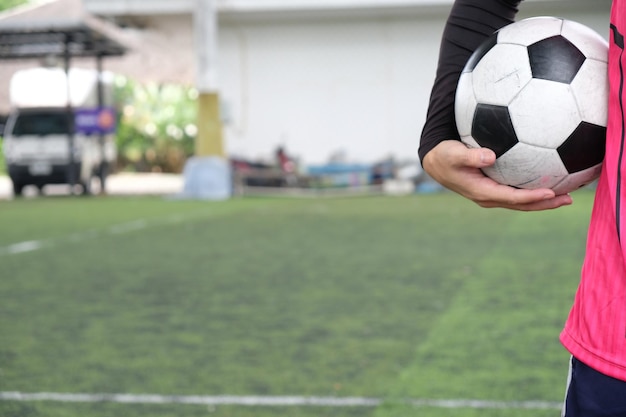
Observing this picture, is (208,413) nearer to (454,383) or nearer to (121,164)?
(454,383)

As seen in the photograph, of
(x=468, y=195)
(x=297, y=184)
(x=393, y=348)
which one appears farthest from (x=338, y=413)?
(x=297, y=184)

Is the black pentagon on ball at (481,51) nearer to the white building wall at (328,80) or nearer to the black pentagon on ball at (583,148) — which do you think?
the black pentagon on ball at (583,148)

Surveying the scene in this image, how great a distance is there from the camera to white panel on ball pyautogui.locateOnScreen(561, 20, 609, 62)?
170 centimetres

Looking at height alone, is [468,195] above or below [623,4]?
below

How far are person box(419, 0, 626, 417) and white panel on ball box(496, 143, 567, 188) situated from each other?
0.15 feet

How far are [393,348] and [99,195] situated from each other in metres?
14.5

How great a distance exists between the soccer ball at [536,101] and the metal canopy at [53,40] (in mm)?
16271

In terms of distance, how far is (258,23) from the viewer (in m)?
20.0

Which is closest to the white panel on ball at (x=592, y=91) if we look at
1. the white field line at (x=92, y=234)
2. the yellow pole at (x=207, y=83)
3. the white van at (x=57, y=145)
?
the white field line at (x=92, y=234)

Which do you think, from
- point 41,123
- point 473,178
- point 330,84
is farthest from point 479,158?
point 41,123

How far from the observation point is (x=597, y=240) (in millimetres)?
1575

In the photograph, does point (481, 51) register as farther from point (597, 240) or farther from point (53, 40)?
point (53, 40)

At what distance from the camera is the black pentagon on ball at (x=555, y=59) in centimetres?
169

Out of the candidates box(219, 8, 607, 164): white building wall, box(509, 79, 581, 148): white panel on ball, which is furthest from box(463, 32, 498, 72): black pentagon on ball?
box(219, 8, 607, 164): white building wall
